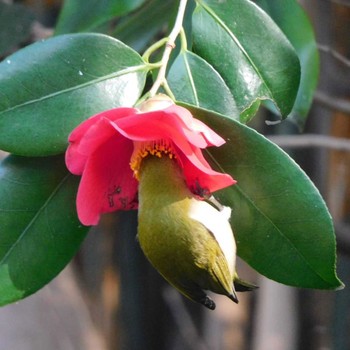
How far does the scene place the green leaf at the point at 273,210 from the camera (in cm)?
57

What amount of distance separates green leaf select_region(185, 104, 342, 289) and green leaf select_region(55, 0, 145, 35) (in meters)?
0.40

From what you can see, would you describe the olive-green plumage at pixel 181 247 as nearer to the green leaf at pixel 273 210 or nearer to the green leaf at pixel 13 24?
the green leaf at pixel 273 210

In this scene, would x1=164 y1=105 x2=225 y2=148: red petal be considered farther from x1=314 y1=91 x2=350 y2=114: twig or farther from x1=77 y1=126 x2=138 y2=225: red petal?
x1=314 y1=91 x2=350 y2=114: twig

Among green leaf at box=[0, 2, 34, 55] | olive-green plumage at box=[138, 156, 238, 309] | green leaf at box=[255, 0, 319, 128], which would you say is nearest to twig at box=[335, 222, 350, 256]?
green leaf at box=[255, 0, 319, 128]

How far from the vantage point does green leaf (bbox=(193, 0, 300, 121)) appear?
0.71m

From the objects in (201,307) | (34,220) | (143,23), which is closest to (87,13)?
(143,23)

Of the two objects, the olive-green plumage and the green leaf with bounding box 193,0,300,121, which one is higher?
the green leaf with bounding box 193,0,300,121

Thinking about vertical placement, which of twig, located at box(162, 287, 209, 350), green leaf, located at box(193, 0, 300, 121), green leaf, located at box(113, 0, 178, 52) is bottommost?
twig, located at box(162, 287, 209, 350)

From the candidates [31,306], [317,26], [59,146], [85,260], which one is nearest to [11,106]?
[59,146]

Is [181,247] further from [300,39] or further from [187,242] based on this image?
[300,39]

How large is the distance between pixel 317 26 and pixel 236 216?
1195 millimetres

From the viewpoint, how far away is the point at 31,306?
1.53 metres

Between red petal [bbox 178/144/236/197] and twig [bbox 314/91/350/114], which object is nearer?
red petal [bbox 178/144/236/197]

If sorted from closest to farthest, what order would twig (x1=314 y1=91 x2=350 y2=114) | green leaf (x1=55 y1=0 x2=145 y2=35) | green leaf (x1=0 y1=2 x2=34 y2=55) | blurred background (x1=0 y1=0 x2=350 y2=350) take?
green leaf (x1=55 y1=0 x2=145 y2=35) < green leaf (x1=0 y1=2 x2=34 y2=55) < twig (x1=314 y1=91 x2=350 y2=114) < blurred background (x1=0 y1=0 x2=350 y2=350)
